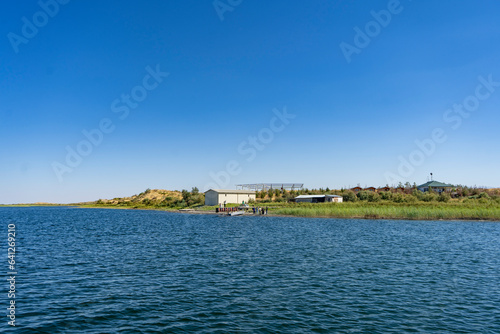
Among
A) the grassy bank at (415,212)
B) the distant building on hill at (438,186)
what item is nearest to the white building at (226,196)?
the grassy bank at (415,212)

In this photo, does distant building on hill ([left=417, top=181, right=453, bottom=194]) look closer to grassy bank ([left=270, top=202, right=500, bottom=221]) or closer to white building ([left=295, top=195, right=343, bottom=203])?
white building ([left=295, top=195, right=343, bottom=203])

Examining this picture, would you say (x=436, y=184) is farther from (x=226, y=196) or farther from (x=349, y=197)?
(x=226, y=196)

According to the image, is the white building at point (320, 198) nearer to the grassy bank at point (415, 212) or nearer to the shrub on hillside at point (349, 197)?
the shrub on hillside at point (349, 197)

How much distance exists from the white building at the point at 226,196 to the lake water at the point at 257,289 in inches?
2778

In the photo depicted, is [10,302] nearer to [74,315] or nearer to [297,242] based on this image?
[74,315]

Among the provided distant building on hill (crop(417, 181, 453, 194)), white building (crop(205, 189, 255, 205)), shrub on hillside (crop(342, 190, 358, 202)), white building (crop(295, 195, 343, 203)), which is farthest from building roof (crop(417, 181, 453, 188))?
white building (crop(205, 189, 255, 205))

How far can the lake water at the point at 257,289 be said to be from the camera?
13.7 meters

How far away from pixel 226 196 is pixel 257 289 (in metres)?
87.5

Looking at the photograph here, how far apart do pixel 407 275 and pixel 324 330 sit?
11.8 meters

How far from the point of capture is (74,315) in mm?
14492

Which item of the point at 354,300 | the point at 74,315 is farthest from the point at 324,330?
the point at 74,315

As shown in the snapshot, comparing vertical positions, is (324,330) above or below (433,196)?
below

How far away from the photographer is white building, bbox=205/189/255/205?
10389 cm

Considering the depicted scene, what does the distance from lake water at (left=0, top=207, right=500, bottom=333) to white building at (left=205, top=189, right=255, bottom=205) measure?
70572 millimetres
